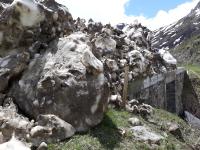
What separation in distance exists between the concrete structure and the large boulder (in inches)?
378

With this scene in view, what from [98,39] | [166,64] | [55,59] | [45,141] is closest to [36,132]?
[45,141]

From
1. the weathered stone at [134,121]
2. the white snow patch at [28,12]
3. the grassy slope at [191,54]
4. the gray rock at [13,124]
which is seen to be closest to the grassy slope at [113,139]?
the weathered stone at [134,121]

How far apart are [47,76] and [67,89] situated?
1025 mm

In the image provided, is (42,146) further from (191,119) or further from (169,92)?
(191,119)

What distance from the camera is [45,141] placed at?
612 inches

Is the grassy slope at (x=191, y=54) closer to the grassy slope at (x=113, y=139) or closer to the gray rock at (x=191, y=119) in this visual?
the gray rock at (x=191, y=119)

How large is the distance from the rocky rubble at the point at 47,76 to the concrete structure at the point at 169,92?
6.75 m

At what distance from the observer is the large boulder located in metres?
17.2

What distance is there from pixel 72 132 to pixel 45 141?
51.6 inches

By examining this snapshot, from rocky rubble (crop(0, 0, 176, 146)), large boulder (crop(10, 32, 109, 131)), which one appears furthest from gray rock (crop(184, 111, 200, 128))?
large boulder (crop(10, 32, 109, 131))

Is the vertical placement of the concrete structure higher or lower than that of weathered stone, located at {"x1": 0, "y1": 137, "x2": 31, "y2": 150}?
higher

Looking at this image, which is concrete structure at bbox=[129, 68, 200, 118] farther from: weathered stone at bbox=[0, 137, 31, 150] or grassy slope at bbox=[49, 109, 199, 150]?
weathered stone at bbox=[0, 137, 31, 150]

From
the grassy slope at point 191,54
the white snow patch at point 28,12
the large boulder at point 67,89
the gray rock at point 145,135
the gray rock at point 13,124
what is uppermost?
the grassy slope at point 191,54

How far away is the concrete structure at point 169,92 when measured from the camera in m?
29.2
